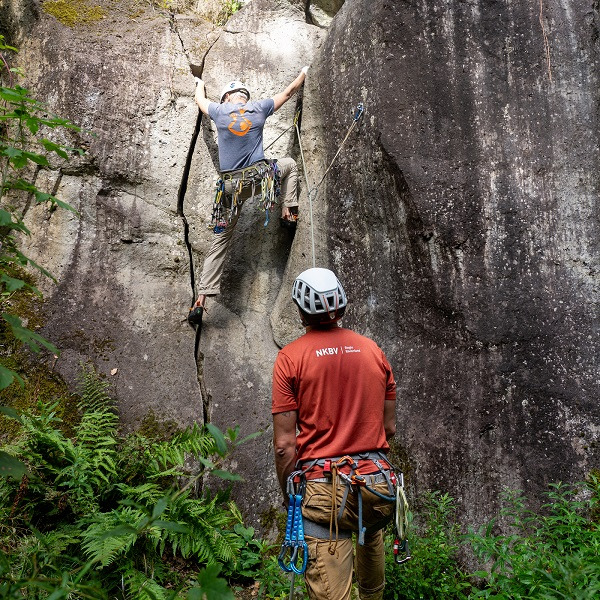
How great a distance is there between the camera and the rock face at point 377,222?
215 inches

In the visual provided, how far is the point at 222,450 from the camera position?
2.03m

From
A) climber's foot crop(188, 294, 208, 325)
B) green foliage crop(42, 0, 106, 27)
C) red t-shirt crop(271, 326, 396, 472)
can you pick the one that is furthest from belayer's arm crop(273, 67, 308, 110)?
red t-shirt crop(271, 326, 396, 472)

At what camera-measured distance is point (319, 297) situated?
3.69m

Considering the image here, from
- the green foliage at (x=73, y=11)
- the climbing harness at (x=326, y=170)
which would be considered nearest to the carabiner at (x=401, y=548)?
the climbing harness at (x=326, y=170)

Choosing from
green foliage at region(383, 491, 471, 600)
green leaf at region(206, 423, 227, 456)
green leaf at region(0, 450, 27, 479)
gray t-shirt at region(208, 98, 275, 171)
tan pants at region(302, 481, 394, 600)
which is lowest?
green foliage at region(383, 491, 471, 600)

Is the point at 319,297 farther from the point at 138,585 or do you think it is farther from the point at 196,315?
the point at 196,315

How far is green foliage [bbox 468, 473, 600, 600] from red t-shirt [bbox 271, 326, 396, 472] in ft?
3.99

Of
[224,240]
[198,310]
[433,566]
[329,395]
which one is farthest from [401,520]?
[224,240]

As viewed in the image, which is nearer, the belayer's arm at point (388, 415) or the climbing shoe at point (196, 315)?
the belayer's arm at point (388, 415)

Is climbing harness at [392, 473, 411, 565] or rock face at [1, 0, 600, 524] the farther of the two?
rock face at [1, 0, 600, 524]

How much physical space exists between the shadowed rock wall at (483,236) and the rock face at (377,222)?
0.02m

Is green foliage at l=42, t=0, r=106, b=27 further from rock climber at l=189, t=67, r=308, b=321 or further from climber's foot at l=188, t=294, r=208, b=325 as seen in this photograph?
climber's foot at l=188, t=294, r=208, b=325

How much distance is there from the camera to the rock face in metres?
5.45

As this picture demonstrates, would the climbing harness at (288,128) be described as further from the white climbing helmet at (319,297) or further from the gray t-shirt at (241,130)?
the white climbing helmet at (319,297)
